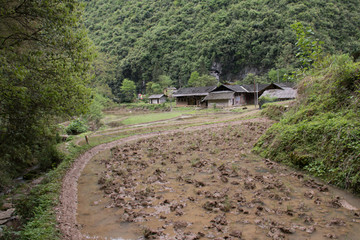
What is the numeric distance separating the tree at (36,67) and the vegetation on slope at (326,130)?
8.54 meters

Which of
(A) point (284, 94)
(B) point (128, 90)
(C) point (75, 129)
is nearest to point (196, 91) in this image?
(A) point (284, 94)

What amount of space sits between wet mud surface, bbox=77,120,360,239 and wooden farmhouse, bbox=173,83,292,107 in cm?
3924

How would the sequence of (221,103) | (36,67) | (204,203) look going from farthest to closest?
(221,103), (36,67), (204,203)

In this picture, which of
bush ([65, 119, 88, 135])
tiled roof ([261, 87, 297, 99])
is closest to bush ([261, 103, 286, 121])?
tiled roof ([261, 87, 297, 99])

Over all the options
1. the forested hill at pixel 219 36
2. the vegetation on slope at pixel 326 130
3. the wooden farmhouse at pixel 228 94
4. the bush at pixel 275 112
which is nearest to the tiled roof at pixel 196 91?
the wooden farmhouse at pixel 228 94

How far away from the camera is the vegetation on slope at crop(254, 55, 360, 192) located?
6.35 metres

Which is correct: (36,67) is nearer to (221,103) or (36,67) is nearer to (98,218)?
(98,218)

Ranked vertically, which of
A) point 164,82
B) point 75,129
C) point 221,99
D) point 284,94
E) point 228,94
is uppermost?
point 164,82

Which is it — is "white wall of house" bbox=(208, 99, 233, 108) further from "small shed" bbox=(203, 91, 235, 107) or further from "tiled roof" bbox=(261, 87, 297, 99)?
"tiled roof" bbox=(261, 87, 297, 99)

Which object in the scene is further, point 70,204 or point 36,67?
point 36,67

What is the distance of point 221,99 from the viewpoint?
48469 mm

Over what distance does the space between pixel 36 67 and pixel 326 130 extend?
10287 millimetres

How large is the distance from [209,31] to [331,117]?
314 ft

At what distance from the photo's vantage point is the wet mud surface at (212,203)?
4.66m
